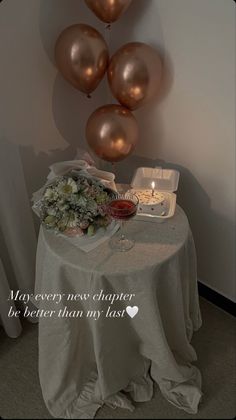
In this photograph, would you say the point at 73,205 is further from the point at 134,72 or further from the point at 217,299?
the point at 217,299

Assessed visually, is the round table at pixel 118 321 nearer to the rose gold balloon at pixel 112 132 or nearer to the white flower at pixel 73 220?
the white flower at pixel 73 220

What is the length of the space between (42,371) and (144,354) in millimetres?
359

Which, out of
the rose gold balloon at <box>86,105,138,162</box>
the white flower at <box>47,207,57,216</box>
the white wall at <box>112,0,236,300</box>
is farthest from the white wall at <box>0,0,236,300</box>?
the white flower at <box>47,207,57,216</box>

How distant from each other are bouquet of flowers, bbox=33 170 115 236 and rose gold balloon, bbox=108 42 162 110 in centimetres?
35

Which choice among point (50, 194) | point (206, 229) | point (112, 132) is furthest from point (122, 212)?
point (206, 229)

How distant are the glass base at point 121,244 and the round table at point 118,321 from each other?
0.07 feet

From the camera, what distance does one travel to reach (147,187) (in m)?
1.36

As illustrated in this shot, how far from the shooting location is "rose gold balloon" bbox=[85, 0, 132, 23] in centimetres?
112

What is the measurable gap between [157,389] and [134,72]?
1.10m

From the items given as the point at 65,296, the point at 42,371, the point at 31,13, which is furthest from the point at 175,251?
the point at 31,13

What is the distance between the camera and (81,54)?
115cm

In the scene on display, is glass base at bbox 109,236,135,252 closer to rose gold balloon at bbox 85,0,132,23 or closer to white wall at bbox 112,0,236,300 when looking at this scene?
white wall at bbox 112,0,236,300

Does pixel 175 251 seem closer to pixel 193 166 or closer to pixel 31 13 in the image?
pixel 193 166

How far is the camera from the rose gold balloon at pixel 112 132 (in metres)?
1.23
